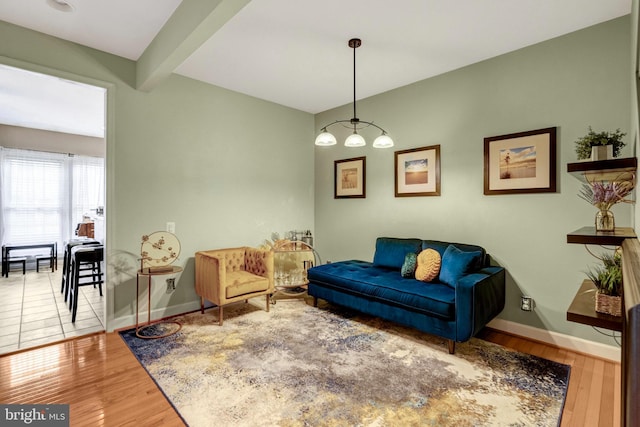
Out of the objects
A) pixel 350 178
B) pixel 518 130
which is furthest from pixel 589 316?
pixel 350 178

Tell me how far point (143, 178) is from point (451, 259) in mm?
3328

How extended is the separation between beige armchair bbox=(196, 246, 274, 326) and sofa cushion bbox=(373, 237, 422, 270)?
4.41 feet

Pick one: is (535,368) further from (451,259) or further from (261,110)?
(261,110)

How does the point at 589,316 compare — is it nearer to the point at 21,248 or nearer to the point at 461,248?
the point at 461,248

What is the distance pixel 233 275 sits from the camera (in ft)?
12.2

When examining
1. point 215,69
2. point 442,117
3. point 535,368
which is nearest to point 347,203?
point 442,117

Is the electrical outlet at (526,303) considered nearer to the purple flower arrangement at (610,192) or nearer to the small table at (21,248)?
the purple flower arrangement at (610,192)

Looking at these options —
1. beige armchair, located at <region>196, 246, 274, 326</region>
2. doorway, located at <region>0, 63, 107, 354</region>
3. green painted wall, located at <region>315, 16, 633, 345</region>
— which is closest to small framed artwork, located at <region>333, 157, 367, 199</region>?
green painted wall, located at <region>315, 16, 633, 345</region>

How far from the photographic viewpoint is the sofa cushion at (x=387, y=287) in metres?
2.79

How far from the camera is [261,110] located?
14.9ft

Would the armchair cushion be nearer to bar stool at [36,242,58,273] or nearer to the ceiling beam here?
the ceiling beam

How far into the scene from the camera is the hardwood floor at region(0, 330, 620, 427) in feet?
6.52

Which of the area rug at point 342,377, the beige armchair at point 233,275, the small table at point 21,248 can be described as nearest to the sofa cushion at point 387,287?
the area rug at point 342,377

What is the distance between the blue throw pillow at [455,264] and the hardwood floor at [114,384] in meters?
0.80
